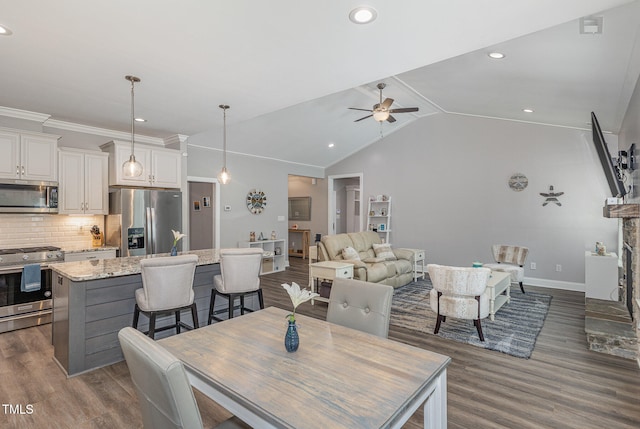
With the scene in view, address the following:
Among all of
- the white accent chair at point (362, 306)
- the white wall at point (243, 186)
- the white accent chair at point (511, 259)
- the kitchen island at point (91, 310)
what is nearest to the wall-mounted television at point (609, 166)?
the white accent chair at point (511, 259)

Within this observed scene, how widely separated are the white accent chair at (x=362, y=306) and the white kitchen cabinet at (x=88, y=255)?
3898 mm

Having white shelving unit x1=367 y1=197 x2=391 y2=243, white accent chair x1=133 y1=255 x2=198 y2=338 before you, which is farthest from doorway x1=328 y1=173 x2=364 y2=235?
white accent chair x1=133 y1=255 x2=198 y2=338

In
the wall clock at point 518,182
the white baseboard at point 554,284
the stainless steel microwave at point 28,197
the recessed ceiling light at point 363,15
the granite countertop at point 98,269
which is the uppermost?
the recessed ceiling light at point 363,15

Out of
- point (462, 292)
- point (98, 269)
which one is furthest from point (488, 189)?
point (98, 269)

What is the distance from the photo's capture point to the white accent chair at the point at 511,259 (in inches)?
216

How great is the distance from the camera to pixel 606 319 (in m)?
3.79

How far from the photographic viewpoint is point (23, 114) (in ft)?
13.7

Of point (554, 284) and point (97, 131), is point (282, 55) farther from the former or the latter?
point (554, 284)

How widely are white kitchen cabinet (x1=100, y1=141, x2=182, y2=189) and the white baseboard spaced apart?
261 inches

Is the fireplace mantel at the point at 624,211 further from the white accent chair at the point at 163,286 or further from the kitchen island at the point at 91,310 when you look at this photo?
the kitchen island at the point at 91,310

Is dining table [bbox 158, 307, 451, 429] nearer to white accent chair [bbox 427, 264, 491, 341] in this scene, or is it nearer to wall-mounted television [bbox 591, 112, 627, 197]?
white accent chair [bbox 427, 264, 491, 341]

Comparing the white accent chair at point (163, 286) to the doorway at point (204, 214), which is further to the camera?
the doorway at point (204, 214)

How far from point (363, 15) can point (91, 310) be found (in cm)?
323

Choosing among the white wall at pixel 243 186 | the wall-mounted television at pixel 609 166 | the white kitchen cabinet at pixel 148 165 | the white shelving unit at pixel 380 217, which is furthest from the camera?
the white shelving unit at pixel 380 217
